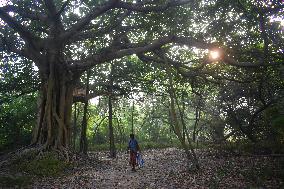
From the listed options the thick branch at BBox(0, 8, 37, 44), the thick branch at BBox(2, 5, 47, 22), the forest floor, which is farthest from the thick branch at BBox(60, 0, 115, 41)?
the forest floor

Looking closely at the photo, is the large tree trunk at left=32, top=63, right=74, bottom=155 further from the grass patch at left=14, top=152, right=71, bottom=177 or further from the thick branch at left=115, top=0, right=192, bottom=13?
the thick branch at left=115, top=0, right=192, bottom=13

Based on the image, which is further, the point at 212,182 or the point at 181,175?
the point at 181,175

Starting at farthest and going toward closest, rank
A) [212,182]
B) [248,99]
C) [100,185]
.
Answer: [248,99] → [100,185] → [212,182]

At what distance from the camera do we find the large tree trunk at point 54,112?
639 inches

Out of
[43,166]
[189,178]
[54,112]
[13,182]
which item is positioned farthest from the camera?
[54,112]

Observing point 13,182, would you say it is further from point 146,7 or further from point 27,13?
point 27,13

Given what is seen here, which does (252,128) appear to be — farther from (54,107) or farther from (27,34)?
(27,34)

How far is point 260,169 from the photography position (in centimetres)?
1200

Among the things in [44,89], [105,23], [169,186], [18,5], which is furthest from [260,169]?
[18,5]

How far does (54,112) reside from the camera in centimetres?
1658

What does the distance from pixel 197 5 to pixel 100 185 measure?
883 cm

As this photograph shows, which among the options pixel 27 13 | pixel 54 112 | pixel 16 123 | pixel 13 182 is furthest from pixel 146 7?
pixel 16 123

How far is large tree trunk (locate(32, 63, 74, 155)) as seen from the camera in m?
16.2

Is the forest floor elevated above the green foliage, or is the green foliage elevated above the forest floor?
the green foliage
